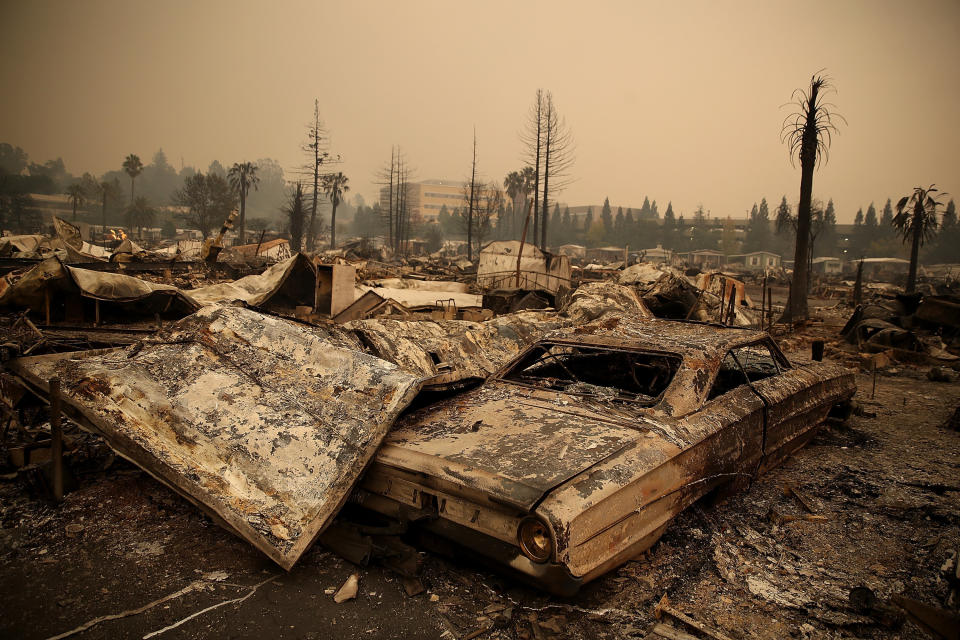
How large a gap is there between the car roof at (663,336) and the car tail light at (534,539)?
169cm

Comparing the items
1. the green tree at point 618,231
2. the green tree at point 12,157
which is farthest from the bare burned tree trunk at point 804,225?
the green tree at point 12,157

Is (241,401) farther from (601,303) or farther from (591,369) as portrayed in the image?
(601,303)

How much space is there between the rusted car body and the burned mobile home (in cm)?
1

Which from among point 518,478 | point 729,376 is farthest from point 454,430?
point 729,376

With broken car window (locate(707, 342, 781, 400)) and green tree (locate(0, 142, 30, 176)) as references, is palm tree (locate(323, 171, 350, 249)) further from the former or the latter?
green tree (locate(0, 142, 30, 176))

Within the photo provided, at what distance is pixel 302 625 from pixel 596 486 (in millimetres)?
1384

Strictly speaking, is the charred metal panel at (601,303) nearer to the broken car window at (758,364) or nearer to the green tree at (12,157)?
the broken car window at (758,364)

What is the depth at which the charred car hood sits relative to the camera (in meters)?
2.40

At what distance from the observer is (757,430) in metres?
3.49

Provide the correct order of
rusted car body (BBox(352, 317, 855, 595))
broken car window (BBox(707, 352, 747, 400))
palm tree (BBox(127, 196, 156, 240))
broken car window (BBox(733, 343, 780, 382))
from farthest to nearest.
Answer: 1. palm tree (BBox(127, 196, 156, 240))
2. broken car window (BBox(733, 343, 780, 382))
3. broken car window (BBox(707, 352, 747, 400))
4. rusted car body (BBox(352, 317, 855, 595))

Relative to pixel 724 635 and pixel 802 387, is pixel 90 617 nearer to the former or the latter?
pixel 724 635

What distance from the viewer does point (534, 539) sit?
2250 mm

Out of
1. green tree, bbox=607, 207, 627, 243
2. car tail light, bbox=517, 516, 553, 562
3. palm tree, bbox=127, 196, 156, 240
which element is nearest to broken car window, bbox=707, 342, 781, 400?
car tail light, bbox=517, 516, 553, 562

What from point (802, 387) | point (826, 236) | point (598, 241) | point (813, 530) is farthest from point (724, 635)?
point (826, 236)
